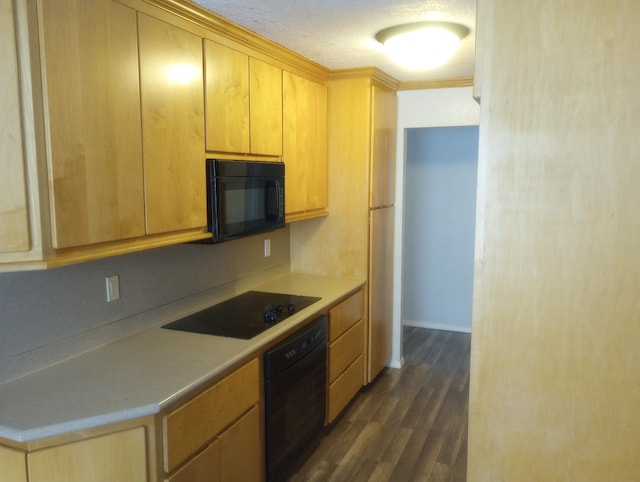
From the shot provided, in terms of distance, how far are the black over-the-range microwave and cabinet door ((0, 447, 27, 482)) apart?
3.73 ft

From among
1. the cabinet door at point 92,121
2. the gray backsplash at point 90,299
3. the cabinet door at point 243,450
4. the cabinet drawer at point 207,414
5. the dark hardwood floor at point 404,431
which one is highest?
the cabinet door at point 92,121

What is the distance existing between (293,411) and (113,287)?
110 cm

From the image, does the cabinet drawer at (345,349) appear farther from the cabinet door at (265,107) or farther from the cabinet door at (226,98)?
the cabinet door at (226,98)

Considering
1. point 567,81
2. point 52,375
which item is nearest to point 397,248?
point 52,375

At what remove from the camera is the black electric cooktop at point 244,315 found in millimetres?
2444

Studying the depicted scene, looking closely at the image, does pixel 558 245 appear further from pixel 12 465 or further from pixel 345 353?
pixel 345 353

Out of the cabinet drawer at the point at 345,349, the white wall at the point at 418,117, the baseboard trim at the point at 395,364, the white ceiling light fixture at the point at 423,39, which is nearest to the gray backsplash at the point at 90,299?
the cabinet drawer at the point at 345,349

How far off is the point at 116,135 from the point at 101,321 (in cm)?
84

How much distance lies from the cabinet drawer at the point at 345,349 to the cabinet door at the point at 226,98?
1.39m

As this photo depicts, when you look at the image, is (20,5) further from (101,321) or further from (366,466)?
(366,466)

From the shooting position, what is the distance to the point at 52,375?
188 cm

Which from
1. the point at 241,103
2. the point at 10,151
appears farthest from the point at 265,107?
the point at 10,151

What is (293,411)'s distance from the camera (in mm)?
2619

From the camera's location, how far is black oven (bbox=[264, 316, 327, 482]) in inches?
94.3
